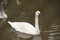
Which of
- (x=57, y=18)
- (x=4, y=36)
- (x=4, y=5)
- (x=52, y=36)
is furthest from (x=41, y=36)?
(x=4, y=5)

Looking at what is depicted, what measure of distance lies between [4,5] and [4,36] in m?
0.71

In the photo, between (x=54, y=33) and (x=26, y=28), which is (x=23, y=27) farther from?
(x=54, y=33)

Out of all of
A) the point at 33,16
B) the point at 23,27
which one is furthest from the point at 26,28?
the point at 33,16

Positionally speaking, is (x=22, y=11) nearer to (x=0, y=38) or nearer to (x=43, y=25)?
(x=43, y=25)

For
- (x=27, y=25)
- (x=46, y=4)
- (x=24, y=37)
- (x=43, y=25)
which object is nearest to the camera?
(x=24, y=37)

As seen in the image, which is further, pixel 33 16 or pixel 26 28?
pixel 33 16

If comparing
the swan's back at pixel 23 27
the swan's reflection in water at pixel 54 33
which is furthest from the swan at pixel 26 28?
the swan's reflection in water at pixel 54 33

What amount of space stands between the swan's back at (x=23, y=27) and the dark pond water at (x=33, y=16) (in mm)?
44

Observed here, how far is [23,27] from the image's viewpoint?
208cm

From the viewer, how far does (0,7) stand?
267cm

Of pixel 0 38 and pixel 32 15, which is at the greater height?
pixel 32 15

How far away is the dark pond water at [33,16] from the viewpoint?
6.73 ft

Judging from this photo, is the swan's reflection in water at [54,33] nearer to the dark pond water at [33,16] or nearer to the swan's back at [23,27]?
the dark pond water at [33,16]

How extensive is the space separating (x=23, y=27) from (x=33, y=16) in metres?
0.42
